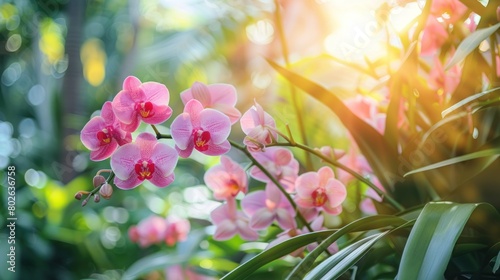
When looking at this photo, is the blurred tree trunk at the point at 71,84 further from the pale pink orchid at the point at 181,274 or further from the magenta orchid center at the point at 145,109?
the magenta orchid center at the point at 145,109

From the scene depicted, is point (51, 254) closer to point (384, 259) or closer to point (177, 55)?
point (384, 259)

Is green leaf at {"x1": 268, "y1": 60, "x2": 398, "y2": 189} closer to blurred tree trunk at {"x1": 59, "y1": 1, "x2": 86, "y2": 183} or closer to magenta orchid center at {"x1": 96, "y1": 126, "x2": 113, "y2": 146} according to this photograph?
magenta orchid center at {"x1": 96, "y1": 126, "x2": 113, "y2": 146}

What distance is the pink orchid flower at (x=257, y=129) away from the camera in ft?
1.12

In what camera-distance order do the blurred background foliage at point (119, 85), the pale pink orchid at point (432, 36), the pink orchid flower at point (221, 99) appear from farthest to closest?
the blurred background foliage at point (119, 85) → the pale pink orchid at point (432, 36) → the pink orchid flower at point (221, 99)

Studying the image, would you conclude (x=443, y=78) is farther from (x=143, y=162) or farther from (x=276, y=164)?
(x=143, y=162)

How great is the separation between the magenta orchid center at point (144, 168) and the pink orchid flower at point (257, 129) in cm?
5

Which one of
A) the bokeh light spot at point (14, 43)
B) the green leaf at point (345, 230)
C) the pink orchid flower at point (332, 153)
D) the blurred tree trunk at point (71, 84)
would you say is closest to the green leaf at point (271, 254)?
the green leaf at point (345, 230)

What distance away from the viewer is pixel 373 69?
1.62 ft

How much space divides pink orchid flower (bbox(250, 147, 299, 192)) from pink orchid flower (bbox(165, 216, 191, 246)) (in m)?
0.65

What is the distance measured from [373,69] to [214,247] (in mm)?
312

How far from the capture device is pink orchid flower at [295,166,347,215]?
0.42m

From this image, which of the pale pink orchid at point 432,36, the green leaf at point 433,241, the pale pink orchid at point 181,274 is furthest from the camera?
the pale pink orchid at point 181,274

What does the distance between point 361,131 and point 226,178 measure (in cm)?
10

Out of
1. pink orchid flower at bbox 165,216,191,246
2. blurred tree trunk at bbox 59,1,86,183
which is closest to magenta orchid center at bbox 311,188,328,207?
pink orchid flower at bbox 165,216,191,246
